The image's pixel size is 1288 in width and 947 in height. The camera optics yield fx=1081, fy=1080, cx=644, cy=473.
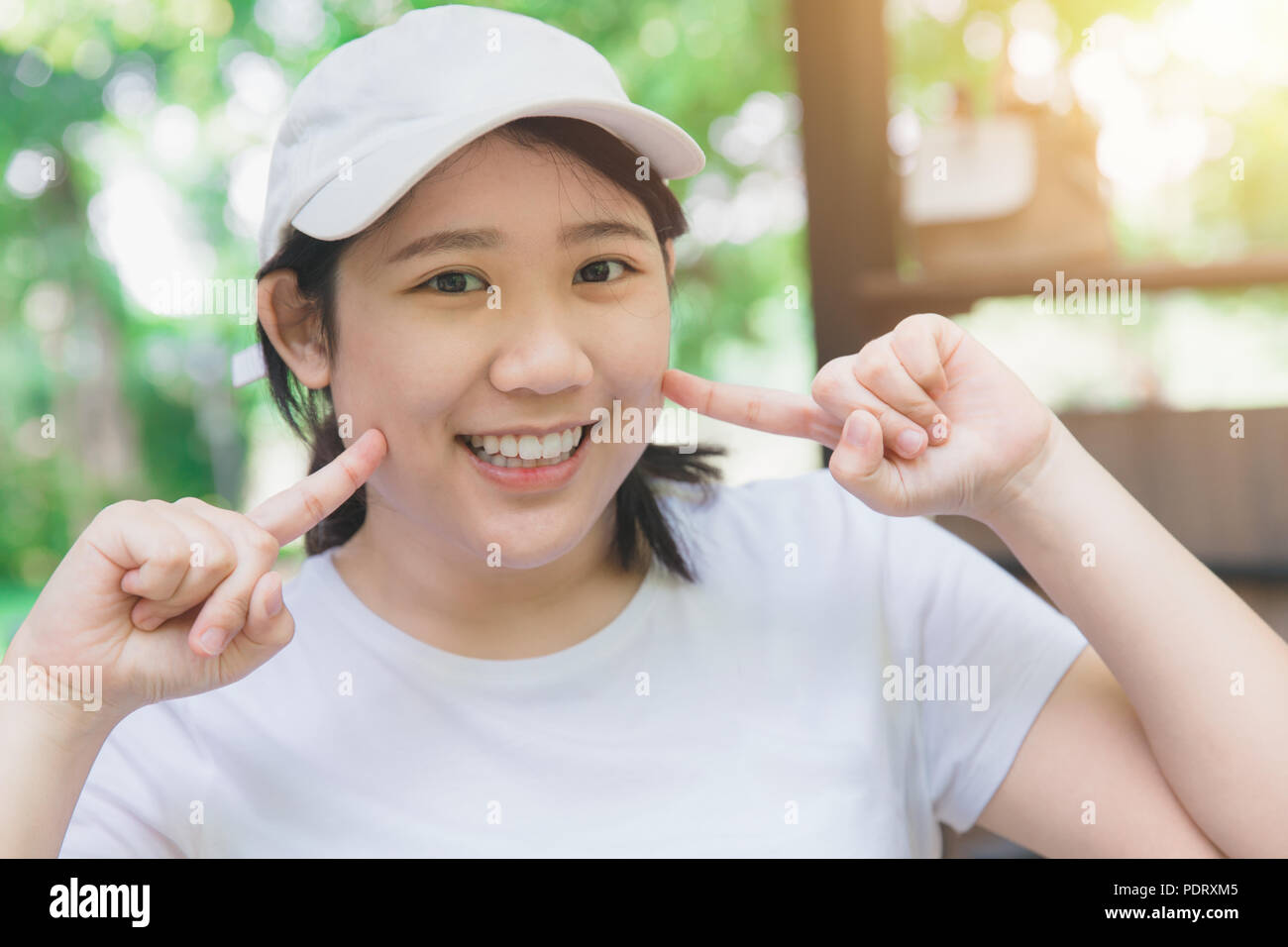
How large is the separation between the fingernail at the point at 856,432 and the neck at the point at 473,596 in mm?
378

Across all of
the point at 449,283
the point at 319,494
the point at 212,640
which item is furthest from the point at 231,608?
the point at 449,283

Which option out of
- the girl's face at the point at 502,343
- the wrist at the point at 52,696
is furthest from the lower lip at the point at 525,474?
the wrist at the point at 52,696

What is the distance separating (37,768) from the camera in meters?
1.03

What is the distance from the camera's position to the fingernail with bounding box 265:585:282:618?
1007mm

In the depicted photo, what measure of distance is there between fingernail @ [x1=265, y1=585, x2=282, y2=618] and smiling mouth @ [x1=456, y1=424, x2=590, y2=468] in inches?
10.2

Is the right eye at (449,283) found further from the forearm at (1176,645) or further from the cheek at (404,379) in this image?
the forearm at (1176,645)

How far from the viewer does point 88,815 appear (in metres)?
1.15

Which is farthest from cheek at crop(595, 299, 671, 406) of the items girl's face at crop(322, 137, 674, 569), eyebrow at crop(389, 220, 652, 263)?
eyebrow at crop(389, 220, 652, 263)

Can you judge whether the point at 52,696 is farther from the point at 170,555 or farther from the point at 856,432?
the point at 856,432

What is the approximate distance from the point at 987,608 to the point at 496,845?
660 mm

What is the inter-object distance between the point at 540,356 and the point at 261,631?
1.26 ft

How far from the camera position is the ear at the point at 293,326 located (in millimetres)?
1253

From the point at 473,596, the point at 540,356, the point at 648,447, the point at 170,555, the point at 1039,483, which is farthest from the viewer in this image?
the point at 648,447

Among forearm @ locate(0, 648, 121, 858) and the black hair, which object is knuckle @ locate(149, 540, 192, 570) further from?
the black hair
